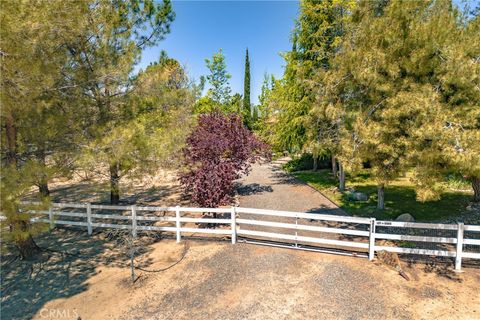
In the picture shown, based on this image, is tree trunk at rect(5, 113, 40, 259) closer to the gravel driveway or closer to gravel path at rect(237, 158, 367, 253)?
the gravel driveway

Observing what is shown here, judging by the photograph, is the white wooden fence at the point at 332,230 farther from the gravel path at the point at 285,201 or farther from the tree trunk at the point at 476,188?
the tree trunk at the point at 476,188

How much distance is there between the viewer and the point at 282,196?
1368 centimetres

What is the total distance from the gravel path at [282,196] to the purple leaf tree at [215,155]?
2.00 meters

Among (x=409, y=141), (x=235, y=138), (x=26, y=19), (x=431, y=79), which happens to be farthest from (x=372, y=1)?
(x=26, y=19)

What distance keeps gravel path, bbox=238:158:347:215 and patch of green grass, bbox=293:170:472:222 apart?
0.63 meters

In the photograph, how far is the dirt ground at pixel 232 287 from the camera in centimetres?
513

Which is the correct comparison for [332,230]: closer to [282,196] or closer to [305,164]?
[282,196]

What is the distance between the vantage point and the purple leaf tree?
30.5ft

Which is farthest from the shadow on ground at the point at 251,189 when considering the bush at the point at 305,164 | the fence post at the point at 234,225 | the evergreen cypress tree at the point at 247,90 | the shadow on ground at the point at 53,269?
the evergreen cypress tree at the point at 247,90

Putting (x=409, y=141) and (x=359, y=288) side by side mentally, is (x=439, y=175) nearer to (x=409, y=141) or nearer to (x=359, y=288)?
(x=409, y=141)

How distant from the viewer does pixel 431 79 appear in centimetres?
635

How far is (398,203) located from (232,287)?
28.3 feet

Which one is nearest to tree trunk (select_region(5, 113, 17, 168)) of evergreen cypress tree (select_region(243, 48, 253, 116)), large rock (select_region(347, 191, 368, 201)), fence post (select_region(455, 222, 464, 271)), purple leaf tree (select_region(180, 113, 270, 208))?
purple leaf tree (select_region(180, 113, 270, 208))

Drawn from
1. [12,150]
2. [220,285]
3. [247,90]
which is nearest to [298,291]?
[220,285]
